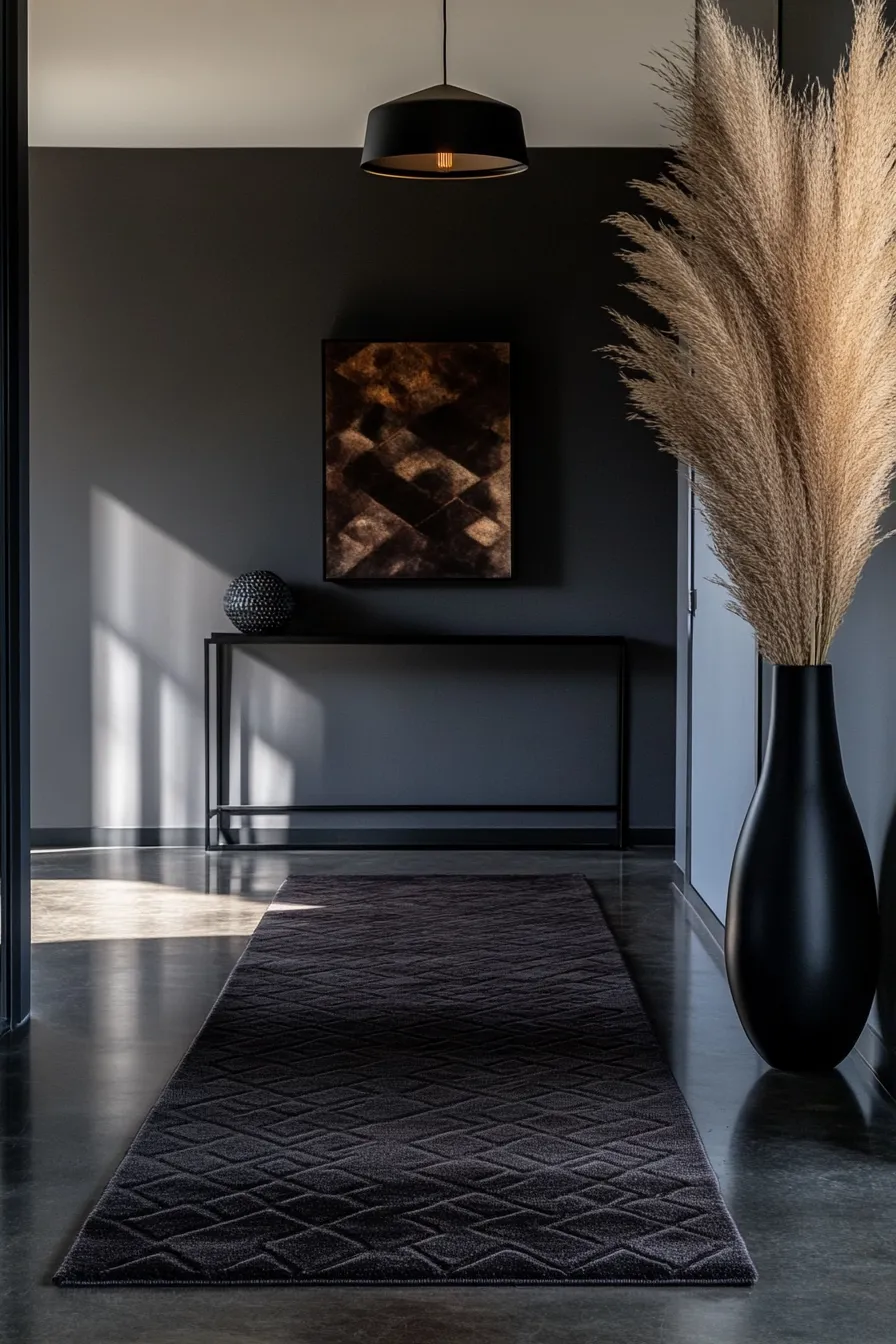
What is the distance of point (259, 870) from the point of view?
567 centimetres

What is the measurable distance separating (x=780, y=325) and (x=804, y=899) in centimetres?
112

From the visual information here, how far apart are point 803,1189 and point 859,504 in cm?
128

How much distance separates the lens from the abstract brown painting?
6.11m

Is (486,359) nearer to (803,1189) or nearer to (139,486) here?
(139,486)

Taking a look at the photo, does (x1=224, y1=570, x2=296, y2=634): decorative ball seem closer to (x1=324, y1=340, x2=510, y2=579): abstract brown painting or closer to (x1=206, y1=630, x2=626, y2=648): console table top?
(x1=206, y1=630, x2=626, y2=648): console table top

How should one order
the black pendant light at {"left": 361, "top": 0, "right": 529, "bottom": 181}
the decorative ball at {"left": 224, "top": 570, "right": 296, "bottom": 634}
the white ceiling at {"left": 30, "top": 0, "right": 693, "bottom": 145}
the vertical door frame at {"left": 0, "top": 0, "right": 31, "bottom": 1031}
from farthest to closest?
the decorative ball at {"left": 224, "top": 570, "right": 296, "bottom": 634} → the white ceiling at {"left": 30, "top": 0, "right": 693, "bottom": 145} → the black pendant light at {"left": 361, "top": 0, "right": 529, "bottom": 181} → the vertical door frame at {"left": 0, "top": 0, "right": 31, "bottom": 1031}

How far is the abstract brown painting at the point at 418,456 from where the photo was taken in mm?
6105

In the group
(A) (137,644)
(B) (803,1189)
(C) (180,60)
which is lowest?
(B) (803,1189)

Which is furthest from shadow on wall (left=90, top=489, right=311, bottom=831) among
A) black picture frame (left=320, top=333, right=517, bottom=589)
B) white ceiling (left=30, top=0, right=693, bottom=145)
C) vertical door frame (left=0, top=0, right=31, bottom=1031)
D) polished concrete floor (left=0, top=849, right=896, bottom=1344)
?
vertical door frame (left=0, top=0, right=31, bottom=1031)

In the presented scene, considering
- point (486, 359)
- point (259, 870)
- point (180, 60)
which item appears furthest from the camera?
point (486, 359)

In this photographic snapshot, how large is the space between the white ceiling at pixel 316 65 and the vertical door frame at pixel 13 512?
1.38 metres

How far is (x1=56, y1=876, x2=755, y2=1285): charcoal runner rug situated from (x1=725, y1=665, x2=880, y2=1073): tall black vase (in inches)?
11.5

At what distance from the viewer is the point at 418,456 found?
6.11 metres

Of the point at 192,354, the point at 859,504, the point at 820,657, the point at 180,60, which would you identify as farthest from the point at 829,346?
the point at 192,354
